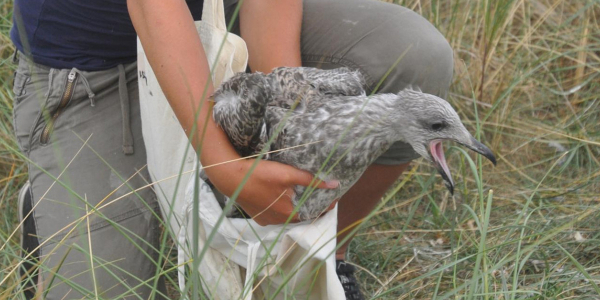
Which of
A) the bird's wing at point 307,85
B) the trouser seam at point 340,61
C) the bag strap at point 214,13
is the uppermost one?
the bag strap at point 214,13

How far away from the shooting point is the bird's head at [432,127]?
204cm

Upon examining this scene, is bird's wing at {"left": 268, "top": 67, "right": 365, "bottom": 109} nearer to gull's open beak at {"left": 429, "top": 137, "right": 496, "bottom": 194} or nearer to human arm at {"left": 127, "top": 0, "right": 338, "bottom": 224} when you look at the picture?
human arm at {"left": 127, "top": 0, "right": 338, "bottom": 224}

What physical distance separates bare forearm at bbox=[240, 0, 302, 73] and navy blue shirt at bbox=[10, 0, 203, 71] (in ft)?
0.60

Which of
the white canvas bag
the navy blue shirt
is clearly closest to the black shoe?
the white canvas bag

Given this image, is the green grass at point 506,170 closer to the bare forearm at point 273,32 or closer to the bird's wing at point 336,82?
the bird's wing at point 336,82

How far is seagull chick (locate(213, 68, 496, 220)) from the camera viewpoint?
2061mm

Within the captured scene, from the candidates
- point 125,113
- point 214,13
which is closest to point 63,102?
point 125,113

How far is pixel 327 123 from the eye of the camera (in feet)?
6.95

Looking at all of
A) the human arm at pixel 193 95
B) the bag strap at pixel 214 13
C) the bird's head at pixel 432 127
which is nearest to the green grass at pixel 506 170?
the bird's head at pixel 432 127

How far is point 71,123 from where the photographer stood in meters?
2.69

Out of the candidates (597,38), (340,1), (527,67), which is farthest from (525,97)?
(340,1)

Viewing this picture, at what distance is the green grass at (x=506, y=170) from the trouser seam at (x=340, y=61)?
40 cm

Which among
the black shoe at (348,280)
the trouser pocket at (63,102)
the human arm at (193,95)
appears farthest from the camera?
the black shoe at (348,280)

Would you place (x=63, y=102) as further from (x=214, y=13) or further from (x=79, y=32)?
(x=214, y=13)
